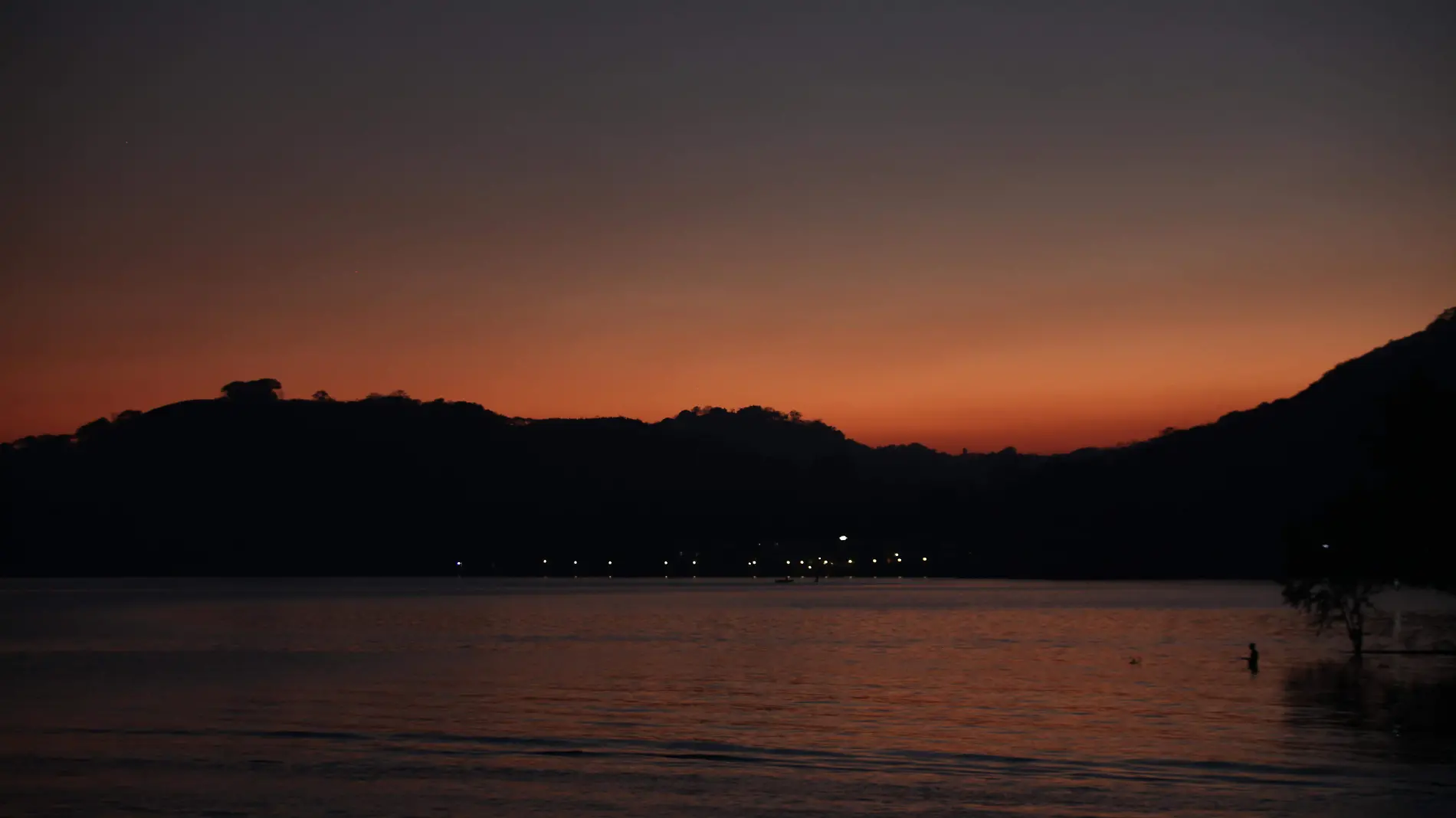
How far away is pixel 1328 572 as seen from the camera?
78688 millimetres

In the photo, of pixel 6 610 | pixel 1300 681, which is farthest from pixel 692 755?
pixel 6 610

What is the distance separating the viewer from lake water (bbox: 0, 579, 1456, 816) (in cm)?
3666

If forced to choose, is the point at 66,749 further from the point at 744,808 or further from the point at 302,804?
the point at 744,808

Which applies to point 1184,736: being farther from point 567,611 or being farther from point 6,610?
point 6,610

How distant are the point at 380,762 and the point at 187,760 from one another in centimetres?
593

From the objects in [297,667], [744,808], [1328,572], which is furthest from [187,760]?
[1328,572]

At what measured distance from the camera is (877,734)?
161ft

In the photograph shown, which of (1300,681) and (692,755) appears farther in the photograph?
(1300,681)

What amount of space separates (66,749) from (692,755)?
19.7 metres

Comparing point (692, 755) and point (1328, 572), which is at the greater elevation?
point (1328, 572)

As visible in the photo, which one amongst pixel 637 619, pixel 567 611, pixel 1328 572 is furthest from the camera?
pixel 567 611

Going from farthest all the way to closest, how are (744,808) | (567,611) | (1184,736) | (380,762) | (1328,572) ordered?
(567,611) → (1328,572) → (1184,736) → (380,762) → (744,808)

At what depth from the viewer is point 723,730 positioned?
50.4 m

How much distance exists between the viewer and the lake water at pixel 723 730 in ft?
120
